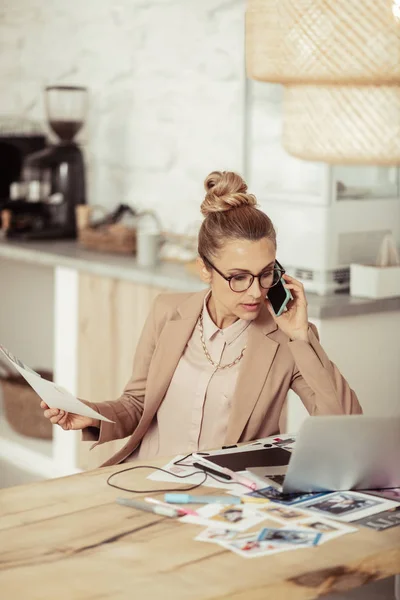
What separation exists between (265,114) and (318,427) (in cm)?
185

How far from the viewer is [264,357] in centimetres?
261

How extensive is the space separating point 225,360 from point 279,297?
0.22 metres

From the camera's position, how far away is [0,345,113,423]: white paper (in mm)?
2213

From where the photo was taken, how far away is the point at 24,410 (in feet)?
14.9

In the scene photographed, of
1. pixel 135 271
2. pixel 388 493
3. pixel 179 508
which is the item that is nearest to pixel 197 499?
pixel 179 508

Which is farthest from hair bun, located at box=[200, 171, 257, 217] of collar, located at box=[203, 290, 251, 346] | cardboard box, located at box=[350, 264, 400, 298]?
cardboard box, located at box=[350, 264, 400, 298]

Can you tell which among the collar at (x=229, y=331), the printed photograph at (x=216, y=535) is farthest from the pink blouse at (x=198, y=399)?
the printed photograph at (x=216, y=535)

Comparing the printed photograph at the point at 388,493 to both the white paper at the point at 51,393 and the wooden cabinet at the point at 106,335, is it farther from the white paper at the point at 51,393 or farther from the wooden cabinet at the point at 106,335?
the wooden cabinet at the point at 106,335

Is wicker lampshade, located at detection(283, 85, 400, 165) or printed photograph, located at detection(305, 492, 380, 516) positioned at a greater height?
wicker lampshade, located at detection(283, 85, 400, 165)

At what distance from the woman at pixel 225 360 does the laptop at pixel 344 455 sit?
43 centimetres

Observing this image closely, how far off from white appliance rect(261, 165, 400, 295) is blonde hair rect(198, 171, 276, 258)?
33.8 inches

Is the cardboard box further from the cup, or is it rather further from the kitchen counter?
the cup

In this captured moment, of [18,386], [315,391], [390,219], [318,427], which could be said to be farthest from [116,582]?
[18,386]

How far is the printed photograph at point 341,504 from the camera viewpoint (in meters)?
2.02
